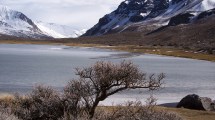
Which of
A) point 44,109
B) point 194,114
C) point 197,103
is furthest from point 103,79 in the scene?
point 197,103

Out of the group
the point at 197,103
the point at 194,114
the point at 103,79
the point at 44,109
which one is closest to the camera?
the point at 44,109

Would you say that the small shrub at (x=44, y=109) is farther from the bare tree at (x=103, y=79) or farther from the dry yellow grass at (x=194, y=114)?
the dry yellow grass at (x=194, y=114)

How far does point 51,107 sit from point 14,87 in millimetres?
26150

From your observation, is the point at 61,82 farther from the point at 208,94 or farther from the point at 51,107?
the point at 51,107

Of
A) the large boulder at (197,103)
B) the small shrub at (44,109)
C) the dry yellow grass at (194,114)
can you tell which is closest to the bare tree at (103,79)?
the small shrub at (44,109)

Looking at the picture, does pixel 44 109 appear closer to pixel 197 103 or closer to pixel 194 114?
pixel 194 114

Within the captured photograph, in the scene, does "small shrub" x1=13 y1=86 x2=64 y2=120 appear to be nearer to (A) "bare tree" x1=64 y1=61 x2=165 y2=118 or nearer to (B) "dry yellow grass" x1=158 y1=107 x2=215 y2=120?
(A) "bare tree" x1=64 y1=61 x2=165 y2=118

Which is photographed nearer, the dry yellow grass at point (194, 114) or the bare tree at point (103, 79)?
the bare tree at point (103, 79)

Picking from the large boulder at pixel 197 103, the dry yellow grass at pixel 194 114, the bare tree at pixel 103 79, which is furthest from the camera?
the large boulder at pixel 197 103

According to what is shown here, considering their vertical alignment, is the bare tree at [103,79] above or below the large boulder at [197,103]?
above

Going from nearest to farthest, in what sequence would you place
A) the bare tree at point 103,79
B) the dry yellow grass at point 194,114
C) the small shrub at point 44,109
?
1. the small shrub at point 44,109
2. the bare tree at point 103,79
3. the dry yellow grass at point 194,114

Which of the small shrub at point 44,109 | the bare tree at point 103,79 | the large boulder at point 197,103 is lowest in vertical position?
the large boulder at point 197,103

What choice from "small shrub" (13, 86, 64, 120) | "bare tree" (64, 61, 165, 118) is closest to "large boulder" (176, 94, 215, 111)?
"bare tree" (64, 61, 165, 118)

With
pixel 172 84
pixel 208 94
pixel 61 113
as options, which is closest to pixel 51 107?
pixel 61 113
